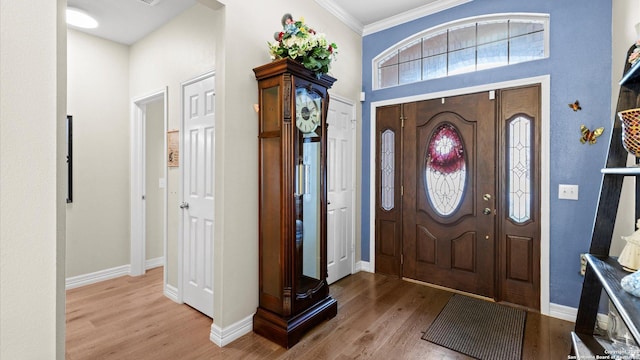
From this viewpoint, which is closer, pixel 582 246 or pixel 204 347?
pixel 204 347

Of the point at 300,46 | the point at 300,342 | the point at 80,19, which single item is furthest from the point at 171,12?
the point at 300,342

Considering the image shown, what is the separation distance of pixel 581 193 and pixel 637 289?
1.69 m

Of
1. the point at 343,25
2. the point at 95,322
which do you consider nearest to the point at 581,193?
the point at 343,25

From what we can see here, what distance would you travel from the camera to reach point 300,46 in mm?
2158

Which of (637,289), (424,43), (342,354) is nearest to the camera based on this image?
(637,289)

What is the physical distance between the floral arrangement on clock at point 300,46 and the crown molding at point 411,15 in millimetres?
1608

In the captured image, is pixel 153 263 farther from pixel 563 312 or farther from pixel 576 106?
pixel 576 106

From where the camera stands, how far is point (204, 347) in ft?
6.96

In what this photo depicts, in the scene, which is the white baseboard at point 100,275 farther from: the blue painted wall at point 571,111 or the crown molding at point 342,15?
the blue painted wall at point 571,111

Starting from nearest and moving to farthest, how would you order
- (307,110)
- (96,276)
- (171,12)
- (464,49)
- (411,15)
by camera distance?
(307,110) < (171,12) < (464,49) < (411,15) < (96,276)

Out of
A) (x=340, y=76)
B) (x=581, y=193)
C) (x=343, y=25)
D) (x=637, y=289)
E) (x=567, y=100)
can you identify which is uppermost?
(x=343, y=25)

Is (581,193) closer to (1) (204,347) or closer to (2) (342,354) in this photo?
(2) (342,354)

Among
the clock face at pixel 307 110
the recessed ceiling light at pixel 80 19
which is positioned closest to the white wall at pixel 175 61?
the recessed ceiling light at pixel 80 19

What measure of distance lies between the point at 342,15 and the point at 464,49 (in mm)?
1367
